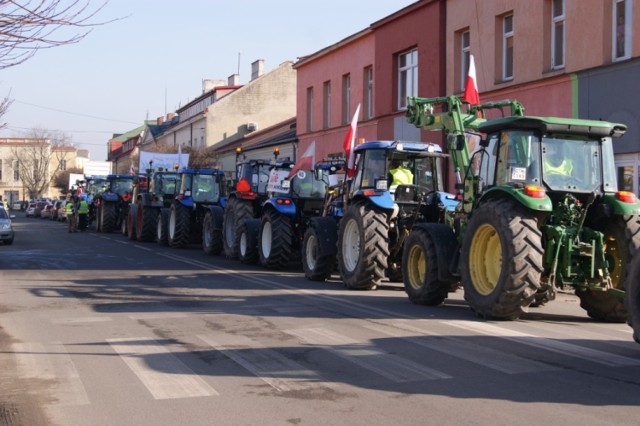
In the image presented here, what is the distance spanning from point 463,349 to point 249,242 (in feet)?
37.3

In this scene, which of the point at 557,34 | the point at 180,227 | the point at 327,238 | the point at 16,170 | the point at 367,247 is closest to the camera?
the point at 367,247

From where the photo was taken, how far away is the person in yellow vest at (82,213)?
3625 centimetres

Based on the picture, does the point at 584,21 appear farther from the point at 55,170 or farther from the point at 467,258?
the point at 55,170

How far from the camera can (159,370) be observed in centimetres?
785

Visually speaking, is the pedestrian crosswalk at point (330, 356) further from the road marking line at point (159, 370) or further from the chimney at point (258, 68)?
the chimney at point (258, 68)

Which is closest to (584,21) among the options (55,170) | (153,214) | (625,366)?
(625,366)

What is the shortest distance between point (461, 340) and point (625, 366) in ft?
6.19

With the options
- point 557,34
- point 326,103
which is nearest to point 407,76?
point 326,103

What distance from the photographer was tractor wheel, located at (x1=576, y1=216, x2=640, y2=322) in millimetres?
10164

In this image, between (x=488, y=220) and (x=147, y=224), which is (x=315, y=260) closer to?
(x=488, y=220)

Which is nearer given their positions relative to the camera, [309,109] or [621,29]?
[621,29]

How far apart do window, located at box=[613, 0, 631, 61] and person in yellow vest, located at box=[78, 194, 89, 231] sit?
2531 cm

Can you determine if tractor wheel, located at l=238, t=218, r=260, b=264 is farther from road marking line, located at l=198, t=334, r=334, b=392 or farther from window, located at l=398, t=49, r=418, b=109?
road marking line, located at l=198, t=334, r=334, b=392

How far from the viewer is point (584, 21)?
18188mm
